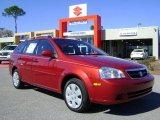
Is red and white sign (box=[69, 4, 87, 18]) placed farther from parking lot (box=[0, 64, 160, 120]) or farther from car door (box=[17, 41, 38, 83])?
parking lot (box=[0, 64, 160, 120])

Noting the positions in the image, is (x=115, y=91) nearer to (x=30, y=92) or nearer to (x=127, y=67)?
(x=127, y=67)

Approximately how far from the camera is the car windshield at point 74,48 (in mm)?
7348

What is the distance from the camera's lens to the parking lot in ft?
19.7

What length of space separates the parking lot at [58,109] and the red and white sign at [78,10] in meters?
31.7

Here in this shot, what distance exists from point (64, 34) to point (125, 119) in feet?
121

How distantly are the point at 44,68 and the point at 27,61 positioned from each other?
3.84ft

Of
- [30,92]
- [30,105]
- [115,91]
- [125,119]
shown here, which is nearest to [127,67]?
[115,91]

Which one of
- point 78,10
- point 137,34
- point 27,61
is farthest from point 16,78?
point 137,34

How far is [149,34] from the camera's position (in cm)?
3962

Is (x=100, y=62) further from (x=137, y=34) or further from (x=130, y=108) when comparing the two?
(x=137, y=34)

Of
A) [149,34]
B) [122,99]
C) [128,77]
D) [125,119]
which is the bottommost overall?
[125,119]

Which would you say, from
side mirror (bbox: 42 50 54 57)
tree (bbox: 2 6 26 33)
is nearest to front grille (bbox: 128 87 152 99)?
side mirror (bbox: 42 50 54 57)

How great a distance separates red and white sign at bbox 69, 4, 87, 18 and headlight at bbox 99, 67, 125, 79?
110 ft

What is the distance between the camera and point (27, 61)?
8.44 m
